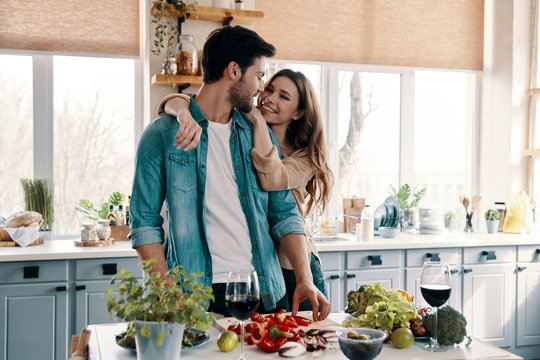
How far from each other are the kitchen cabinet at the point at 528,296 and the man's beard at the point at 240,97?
2.80 metres

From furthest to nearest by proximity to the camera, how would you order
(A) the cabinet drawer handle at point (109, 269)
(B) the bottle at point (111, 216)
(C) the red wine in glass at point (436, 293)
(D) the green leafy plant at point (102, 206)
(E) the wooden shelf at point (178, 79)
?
(D) the green leafy plant at point (102, 206) → (B) the bottle at point (111, 216) → (E) the wooden shelf at point (178, 79) → (A) the cabinet drawer handle at point (109, 269) → (C) the red wine in glass at point (436, 293)

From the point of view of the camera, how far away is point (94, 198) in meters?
3.89

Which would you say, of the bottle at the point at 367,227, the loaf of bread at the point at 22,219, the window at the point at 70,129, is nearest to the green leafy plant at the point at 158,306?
the loaf of bread at the point at 22,219

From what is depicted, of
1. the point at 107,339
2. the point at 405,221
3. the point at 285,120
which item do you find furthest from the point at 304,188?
the point at 405,221

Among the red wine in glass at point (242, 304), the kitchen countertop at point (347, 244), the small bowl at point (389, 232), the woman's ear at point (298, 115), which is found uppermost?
the woman's ear at point (298, 115)

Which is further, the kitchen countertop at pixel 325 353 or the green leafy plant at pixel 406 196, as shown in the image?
the green leafy plant at pixel 406 196

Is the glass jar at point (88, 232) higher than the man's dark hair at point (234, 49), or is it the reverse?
the man's dark hair at point (234, 49)

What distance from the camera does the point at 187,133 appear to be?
6.24 ft

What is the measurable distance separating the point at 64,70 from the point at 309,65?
1.74 metres

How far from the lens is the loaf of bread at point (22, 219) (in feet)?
11.0

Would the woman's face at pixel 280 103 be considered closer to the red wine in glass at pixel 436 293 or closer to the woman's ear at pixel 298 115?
the woman's ear at pixel 298 115

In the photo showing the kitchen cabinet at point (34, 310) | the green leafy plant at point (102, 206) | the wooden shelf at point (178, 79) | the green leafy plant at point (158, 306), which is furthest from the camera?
the green leafy plant at point (102, 206)

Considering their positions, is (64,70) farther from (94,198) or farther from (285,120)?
(285,120)

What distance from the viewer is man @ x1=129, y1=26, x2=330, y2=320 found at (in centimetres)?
193
